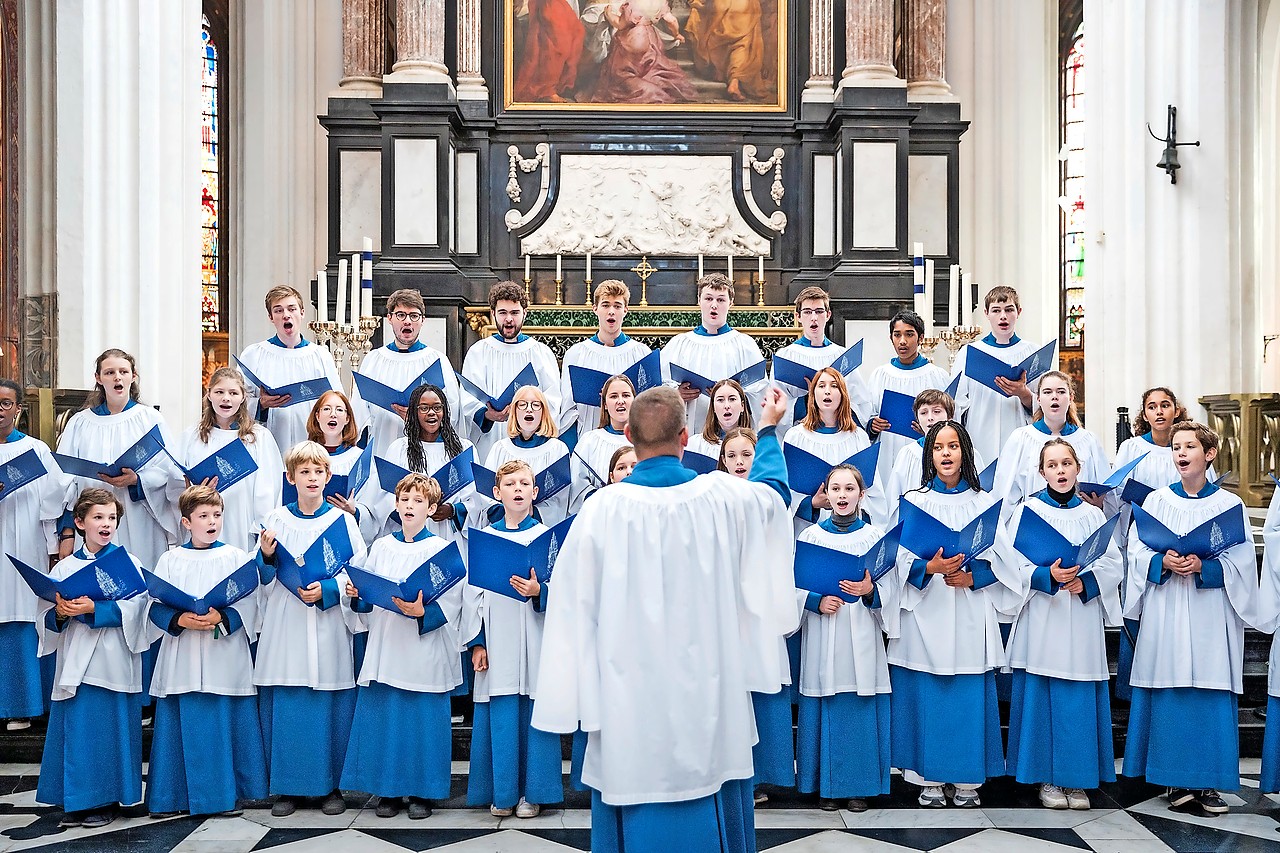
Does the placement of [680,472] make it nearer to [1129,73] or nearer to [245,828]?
[245,828]

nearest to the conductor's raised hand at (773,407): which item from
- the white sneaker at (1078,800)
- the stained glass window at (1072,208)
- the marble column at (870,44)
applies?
the white sneaker at (1078,800)

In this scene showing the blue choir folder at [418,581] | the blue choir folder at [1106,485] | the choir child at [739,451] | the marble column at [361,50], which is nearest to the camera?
the blue choir folder at [418,581]

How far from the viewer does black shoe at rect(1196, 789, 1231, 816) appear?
528cm

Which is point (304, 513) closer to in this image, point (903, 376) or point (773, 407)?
point (773, 407)

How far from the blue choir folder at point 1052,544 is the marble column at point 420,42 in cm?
831

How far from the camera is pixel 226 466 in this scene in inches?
232

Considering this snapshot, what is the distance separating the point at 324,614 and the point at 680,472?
2269mm

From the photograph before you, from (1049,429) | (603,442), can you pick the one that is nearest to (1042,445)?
(1049,429)

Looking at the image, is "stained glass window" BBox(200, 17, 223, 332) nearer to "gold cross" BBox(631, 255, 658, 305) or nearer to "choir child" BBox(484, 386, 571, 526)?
"gold cross" BBox(631, 255, 658, 305)

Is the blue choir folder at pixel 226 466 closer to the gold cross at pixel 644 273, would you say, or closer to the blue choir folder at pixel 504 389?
the blue choir folder at pixel 504 389

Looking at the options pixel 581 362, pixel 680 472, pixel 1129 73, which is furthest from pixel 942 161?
pixel 680 472

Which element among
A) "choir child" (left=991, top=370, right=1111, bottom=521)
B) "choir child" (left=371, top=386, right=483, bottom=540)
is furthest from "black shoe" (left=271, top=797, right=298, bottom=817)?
"choir child" (left=991, top=370, right=1111, bottom=521)

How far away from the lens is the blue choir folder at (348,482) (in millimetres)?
5969

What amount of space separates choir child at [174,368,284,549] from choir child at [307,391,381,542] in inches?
10.6
